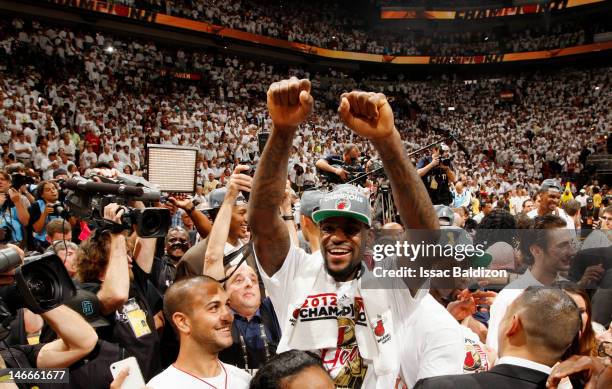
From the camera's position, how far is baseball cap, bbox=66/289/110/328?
242cm

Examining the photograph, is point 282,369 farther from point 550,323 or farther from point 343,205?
point 550,323

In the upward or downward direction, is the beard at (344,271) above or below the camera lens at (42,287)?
above

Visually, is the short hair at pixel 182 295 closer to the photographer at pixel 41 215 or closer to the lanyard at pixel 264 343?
the lanyard at pixel 264 343

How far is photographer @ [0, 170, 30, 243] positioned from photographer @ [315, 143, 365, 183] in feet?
9.21

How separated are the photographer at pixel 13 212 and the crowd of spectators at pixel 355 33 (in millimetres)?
18263

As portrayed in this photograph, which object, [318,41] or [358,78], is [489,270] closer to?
[318,41]

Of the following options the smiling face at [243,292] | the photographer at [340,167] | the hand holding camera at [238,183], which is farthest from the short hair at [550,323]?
the photographer at [340,167]

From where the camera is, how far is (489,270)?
111 inches

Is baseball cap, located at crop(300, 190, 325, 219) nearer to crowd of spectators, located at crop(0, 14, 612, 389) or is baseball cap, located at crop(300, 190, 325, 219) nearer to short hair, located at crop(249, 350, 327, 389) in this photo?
crowd of spectators, located at crop(0, 14, 612, 389)

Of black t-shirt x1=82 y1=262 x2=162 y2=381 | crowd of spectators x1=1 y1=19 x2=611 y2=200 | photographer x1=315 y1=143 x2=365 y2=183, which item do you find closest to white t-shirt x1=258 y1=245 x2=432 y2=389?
black t-shirt x1=82 y1=262 x2=162 y2=381

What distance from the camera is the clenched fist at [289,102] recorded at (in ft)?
6.04

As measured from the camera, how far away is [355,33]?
30.4m

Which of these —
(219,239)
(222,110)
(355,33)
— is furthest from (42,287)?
(355,33)

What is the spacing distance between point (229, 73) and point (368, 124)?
842 inches
